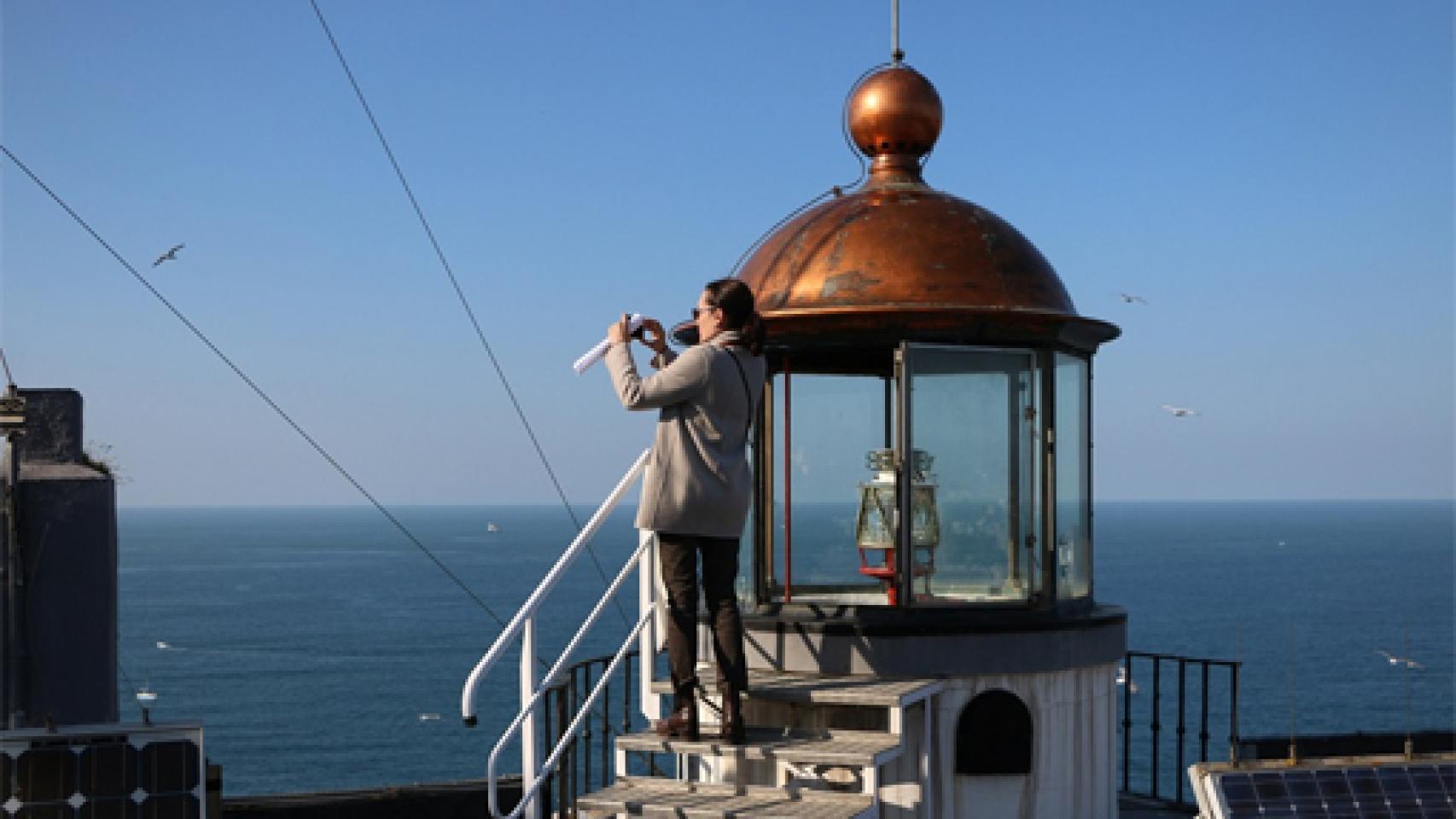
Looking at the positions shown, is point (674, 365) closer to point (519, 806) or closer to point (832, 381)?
point (519, 806)

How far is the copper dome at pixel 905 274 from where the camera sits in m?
8.27

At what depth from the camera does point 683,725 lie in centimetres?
736

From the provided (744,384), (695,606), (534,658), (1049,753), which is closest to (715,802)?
(695,606)

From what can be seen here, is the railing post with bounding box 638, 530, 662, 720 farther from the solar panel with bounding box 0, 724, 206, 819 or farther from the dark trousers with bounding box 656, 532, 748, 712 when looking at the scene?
the solar panel with bounding box 0, 724, 206, 819

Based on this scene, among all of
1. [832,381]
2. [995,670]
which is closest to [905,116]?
[832,381]

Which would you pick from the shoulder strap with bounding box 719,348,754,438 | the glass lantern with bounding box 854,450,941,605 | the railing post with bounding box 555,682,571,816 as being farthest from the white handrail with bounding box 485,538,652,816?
the glass lantern with bounding box 854,450,941,605

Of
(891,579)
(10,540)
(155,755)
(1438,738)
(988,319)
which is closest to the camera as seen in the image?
(155,755)

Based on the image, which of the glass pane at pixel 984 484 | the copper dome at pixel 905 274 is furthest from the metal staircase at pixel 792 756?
the copper dome at pixel 905 274

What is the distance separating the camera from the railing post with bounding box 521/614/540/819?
6.65 meters

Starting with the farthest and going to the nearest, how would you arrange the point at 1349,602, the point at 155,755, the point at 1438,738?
1. the point at 1349,602
2. the point at 1438,738
3. the point at 155,755

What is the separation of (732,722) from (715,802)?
1.46 feet

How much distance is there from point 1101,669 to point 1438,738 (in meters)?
10.7

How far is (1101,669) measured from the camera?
352 inches

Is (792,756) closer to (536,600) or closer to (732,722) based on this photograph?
(732,722)
